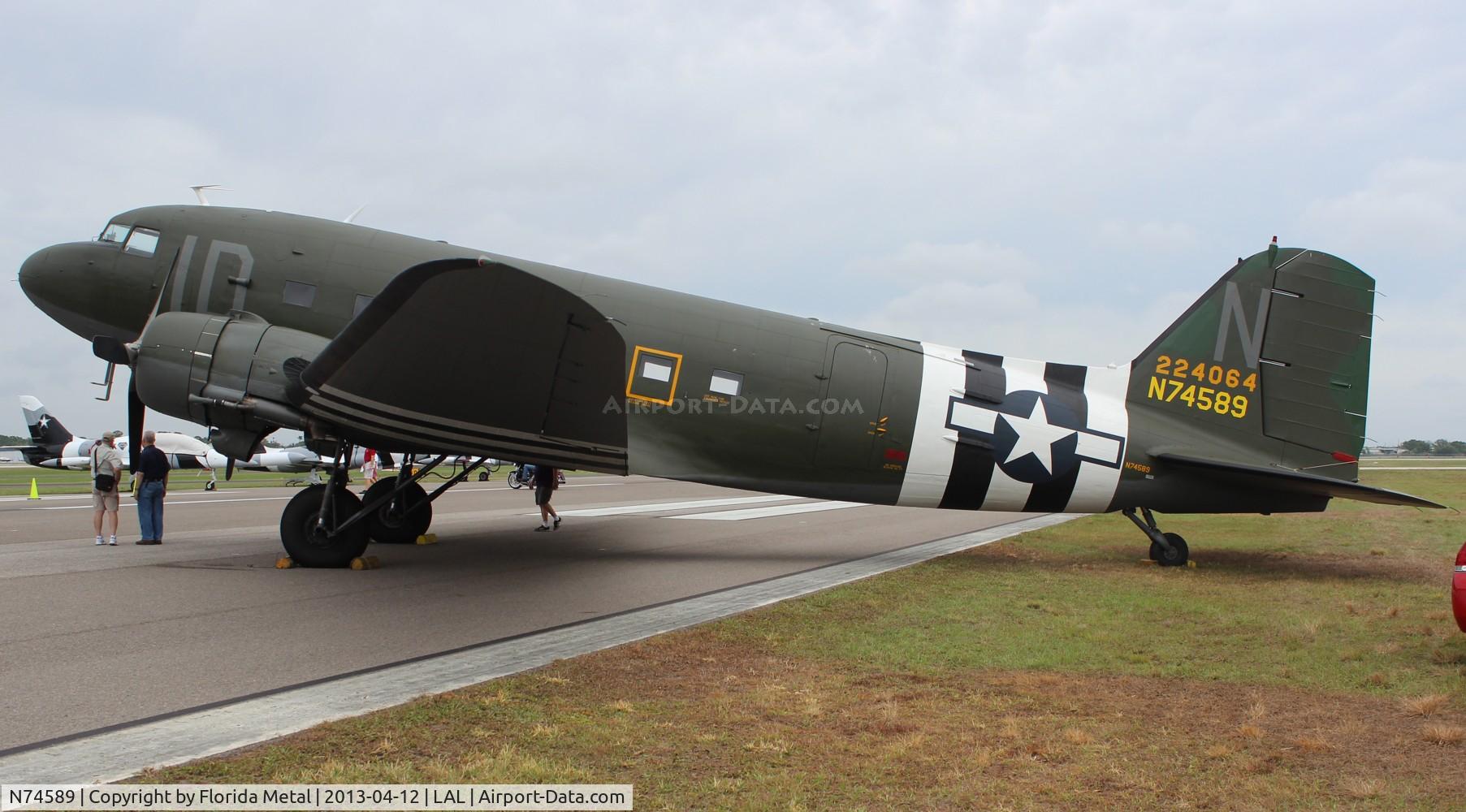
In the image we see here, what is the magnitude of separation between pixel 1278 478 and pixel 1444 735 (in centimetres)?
787

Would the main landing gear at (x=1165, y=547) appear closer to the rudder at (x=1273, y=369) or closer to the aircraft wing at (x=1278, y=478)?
the aircraft wing at (x=1278, y=478)

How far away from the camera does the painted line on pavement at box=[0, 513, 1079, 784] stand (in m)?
4.15

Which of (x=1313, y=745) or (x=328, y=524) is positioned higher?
(x=1313, y=745)

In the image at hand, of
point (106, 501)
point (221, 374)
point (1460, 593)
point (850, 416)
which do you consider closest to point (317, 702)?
point (221, 374)

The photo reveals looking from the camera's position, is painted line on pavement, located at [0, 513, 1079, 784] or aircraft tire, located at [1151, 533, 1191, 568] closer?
painted line on pavement, located at [0, 513, 1079, 784]

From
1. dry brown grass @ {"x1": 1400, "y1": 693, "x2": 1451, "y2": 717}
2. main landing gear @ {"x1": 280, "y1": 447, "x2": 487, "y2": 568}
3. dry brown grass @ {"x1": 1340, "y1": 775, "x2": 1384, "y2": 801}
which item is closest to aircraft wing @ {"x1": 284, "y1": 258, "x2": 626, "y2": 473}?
main landing gear @ {"x1": 280, "y1": 447, "x2": 487, "y2": 568}

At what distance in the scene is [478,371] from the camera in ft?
30.0

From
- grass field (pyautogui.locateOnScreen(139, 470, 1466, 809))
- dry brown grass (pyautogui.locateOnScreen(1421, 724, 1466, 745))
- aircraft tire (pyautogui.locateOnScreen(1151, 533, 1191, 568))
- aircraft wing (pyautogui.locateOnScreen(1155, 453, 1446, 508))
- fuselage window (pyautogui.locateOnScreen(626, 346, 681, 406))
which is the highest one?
fuselage window (pyautogui.locateOnScreen(626, 346, 681, 406))

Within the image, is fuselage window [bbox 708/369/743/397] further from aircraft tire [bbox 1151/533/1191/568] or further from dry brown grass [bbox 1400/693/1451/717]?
dry brown grass [bbox 1400/693/1451/717]

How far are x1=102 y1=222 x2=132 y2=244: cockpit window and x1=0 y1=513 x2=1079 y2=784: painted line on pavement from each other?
834cm

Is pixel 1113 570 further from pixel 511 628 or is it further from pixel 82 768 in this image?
pixel 82 768

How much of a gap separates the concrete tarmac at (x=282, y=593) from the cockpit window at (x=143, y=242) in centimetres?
395

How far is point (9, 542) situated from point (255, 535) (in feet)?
11.3

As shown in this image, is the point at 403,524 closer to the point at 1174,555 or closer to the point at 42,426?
the point at 1174,555
